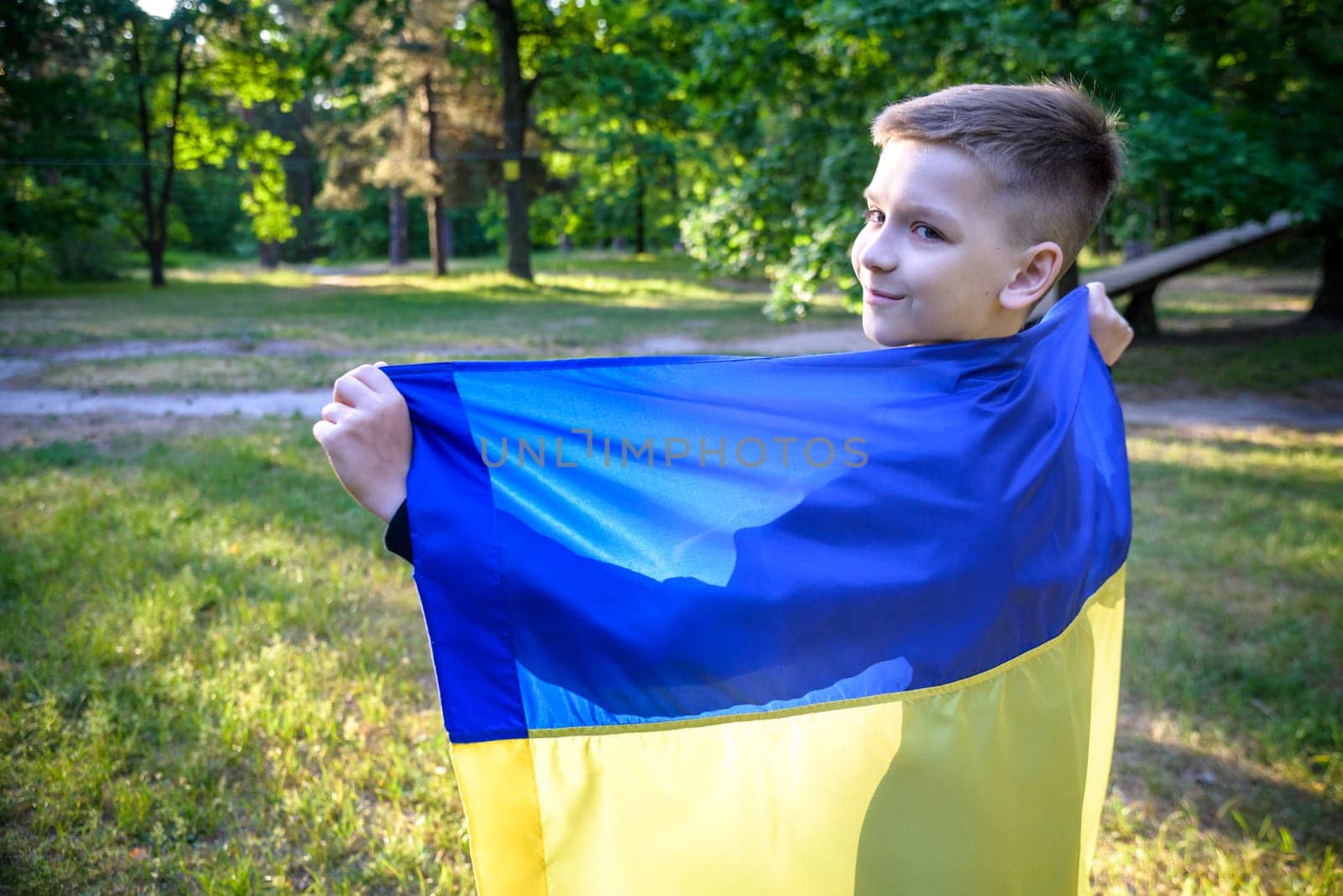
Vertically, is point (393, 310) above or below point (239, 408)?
above

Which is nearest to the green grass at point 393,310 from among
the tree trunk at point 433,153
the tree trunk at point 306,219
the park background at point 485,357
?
the park background at point 485,357

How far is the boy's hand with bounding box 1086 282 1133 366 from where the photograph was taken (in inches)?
81.7

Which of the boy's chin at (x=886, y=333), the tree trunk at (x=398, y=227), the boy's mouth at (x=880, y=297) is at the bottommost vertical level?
the boy's chin at (x=886, y=333)

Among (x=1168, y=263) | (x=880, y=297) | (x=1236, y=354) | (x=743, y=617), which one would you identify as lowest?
(x=1236, y=354)

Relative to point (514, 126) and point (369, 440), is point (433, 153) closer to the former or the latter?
point (514, 126)

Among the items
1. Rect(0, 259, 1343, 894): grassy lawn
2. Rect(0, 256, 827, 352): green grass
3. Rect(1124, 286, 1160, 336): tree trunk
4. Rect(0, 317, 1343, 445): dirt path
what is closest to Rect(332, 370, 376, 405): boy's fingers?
Rect(0, 259, 1343, 894): grassy lawn

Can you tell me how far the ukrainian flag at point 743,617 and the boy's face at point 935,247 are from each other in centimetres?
10

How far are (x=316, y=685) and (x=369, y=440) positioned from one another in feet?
8.16

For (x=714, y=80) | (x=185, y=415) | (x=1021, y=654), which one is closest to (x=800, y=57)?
(x=714, y=80)

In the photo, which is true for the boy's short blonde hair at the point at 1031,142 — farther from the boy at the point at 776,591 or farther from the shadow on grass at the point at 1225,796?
the shadow on grass at the point at 1225,796

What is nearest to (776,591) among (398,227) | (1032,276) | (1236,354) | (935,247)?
(935,247)

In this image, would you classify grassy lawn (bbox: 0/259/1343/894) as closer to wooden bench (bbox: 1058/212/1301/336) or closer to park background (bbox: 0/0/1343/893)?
park background (bbox: 0/0/1343/893)

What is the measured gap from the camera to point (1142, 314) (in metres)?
13.3

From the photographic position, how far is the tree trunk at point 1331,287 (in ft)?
43.6
